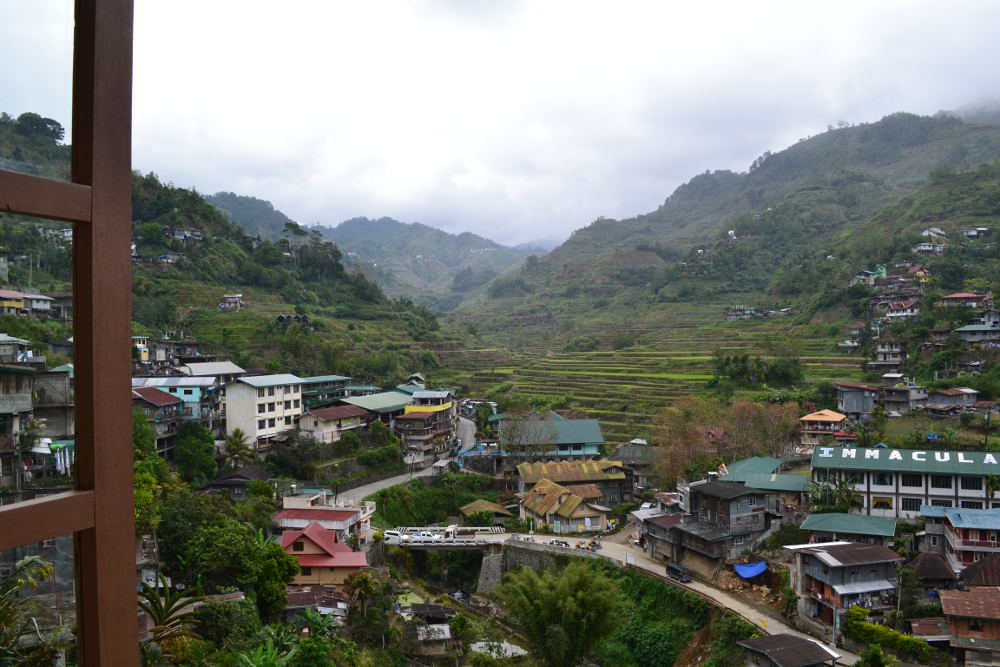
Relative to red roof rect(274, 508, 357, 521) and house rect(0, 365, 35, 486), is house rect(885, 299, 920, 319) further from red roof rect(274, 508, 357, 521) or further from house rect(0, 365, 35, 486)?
house rect(0, 365, 35, 486)

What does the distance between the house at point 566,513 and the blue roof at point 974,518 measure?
12285mm

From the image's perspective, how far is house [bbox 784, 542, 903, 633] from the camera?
1691 centimetres

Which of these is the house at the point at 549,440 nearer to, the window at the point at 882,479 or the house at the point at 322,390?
the house at the point at 322,390

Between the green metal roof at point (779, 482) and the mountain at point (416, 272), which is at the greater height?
the mountain at point (416, 272)

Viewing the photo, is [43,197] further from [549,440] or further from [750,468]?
[549,440]

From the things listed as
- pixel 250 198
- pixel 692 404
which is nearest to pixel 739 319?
pixel 692 404

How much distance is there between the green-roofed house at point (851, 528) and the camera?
19406 mm

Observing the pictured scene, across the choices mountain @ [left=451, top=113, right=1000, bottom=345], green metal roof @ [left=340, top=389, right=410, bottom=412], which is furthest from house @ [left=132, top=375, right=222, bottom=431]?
mountain @ [left=451, top=113, right=1000, bottom=345]

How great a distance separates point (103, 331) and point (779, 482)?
25115 mm

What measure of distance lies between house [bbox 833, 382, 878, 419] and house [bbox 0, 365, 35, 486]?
3543 cm

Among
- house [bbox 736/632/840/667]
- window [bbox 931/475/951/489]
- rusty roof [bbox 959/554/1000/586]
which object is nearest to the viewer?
house [bbox 736/632/840/667]

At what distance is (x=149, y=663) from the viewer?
5.97 metres

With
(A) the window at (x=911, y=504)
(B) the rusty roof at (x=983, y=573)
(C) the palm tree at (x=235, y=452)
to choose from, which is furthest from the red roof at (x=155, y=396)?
(B) the rusty roof at (x=983, y=573)

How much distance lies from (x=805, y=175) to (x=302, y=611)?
120 m
